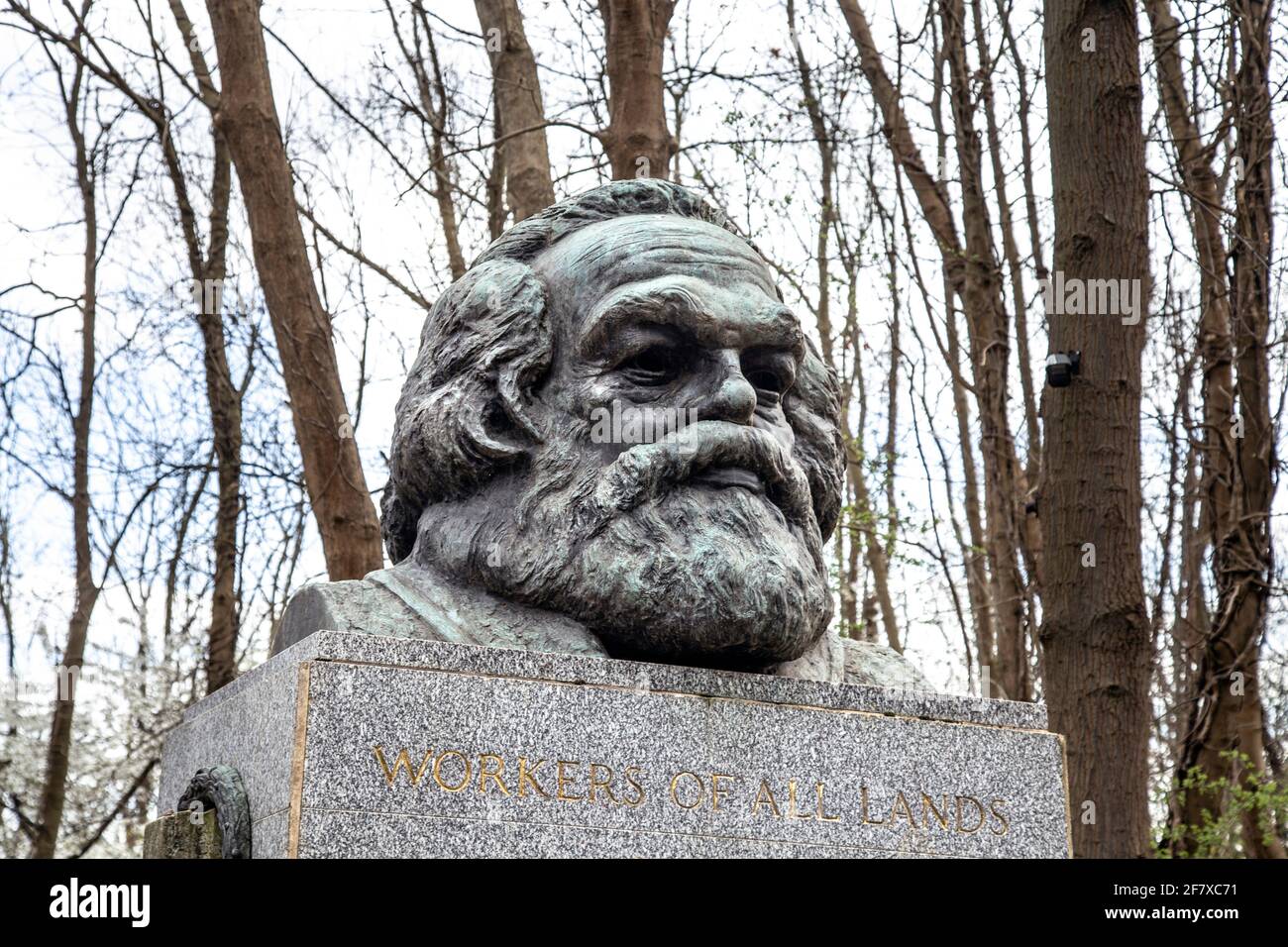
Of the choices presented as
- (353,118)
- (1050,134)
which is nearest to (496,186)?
(353,118)

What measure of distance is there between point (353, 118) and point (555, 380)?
774 cm

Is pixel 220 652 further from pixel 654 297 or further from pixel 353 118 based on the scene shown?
pixel 654 297

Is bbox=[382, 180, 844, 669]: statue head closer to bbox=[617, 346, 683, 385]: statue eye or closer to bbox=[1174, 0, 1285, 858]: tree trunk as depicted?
bbox=[617, 346, 683, 385]: statue eye

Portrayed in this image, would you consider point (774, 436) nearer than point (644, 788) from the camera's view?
No

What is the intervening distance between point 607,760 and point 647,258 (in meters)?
1.66

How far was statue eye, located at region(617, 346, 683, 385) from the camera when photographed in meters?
5.31

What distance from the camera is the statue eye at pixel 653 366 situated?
5309 millimetres

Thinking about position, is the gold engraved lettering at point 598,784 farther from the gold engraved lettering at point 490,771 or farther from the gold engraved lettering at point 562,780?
the gold engraved lettering at point 490,771

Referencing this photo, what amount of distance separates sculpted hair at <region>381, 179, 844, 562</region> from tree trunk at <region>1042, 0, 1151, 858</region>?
124 inches

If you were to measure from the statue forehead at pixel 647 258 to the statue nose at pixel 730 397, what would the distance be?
1.10 feet

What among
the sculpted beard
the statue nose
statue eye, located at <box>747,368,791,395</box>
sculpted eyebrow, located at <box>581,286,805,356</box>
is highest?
sculpted eyebrow, located at <box>581,286,805,356</box>

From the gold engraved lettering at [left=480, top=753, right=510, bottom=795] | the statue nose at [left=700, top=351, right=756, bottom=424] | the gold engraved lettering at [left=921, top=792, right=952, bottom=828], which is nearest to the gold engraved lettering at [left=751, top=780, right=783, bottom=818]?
the gold engraved lettering at [left=921, top=792, right=952, bottom=828]

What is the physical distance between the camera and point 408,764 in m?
4.37

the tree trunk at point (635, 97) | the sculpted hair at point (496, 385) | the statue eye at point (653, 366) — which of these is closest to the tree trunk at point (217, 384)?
the tree trunk at point (635, 97)
